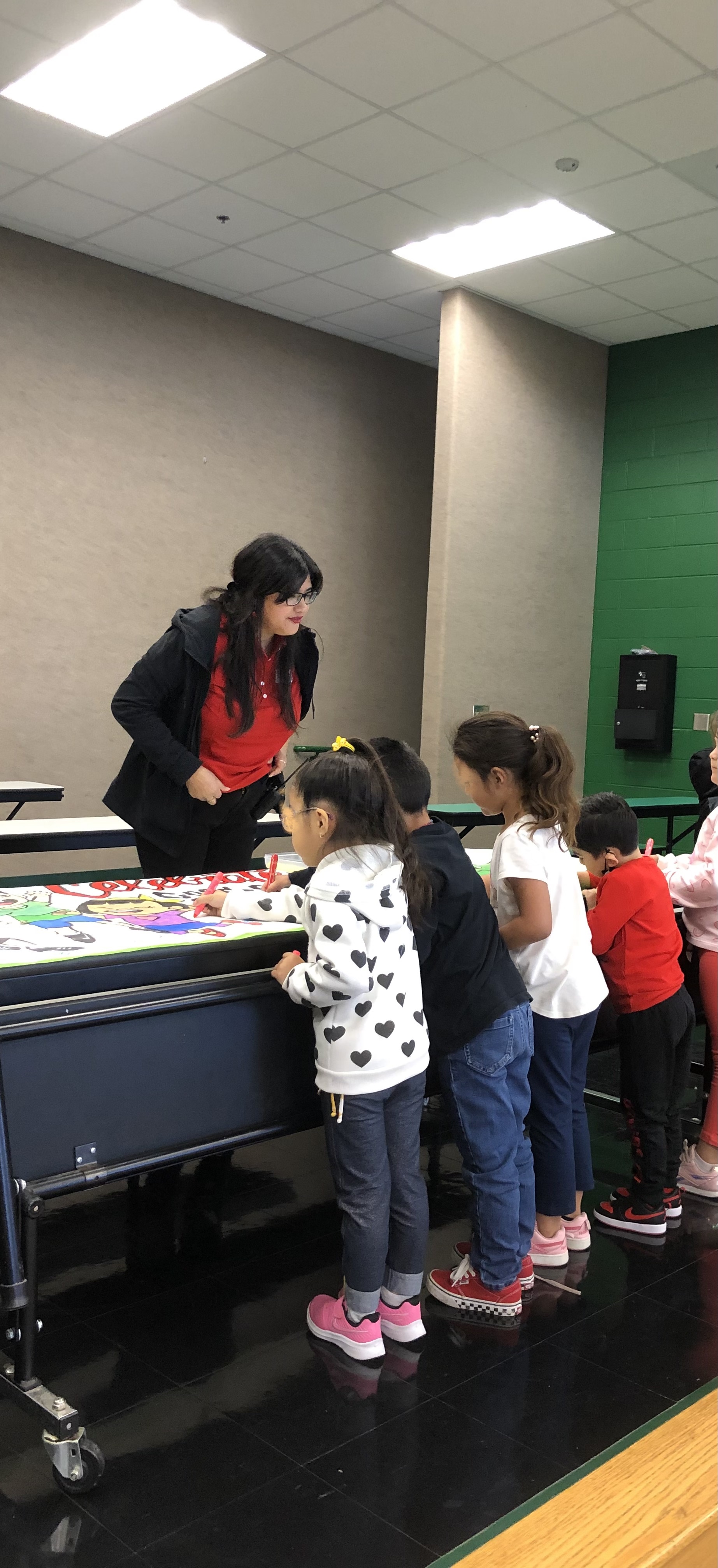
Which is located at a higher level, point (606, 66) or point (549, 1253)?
point (606, 66)

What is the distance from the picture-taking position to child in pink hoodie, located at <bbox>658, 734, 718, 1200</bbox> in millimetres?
2703

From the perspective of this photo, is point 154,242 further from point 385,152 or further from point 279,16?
point 279,16

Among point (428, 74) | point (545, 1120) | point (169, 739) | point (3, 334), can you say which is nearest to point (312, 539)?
point (3, 334)

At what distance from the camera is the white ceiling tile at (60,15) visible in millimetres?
3781

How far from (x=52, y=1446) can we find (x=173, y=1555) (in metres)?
0.21

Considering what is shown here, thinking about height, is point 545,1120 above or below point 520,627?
below

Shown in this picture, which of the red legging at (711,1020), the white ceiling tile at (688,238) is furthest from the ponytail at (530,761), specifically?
the white ceiling tile at (688,238)

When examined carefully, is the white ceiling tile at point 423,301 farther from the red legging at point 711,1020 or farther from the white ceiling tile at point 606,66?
the red legging at point 711,1020

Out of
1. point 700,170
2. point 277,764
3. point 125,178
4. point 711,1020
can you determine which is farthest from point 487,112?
point 711,1020

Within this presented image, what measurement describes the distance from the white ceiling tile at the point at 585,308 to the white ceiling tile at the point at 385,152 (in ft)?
5.18

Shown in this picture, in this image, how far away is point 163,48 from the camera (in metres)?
4.04

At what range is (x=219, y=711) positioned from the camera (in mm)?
2551

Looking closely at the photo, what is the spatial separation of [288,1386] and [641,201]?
4.86 m

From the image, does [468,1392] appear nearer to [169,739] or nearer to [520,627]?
[169,739]
